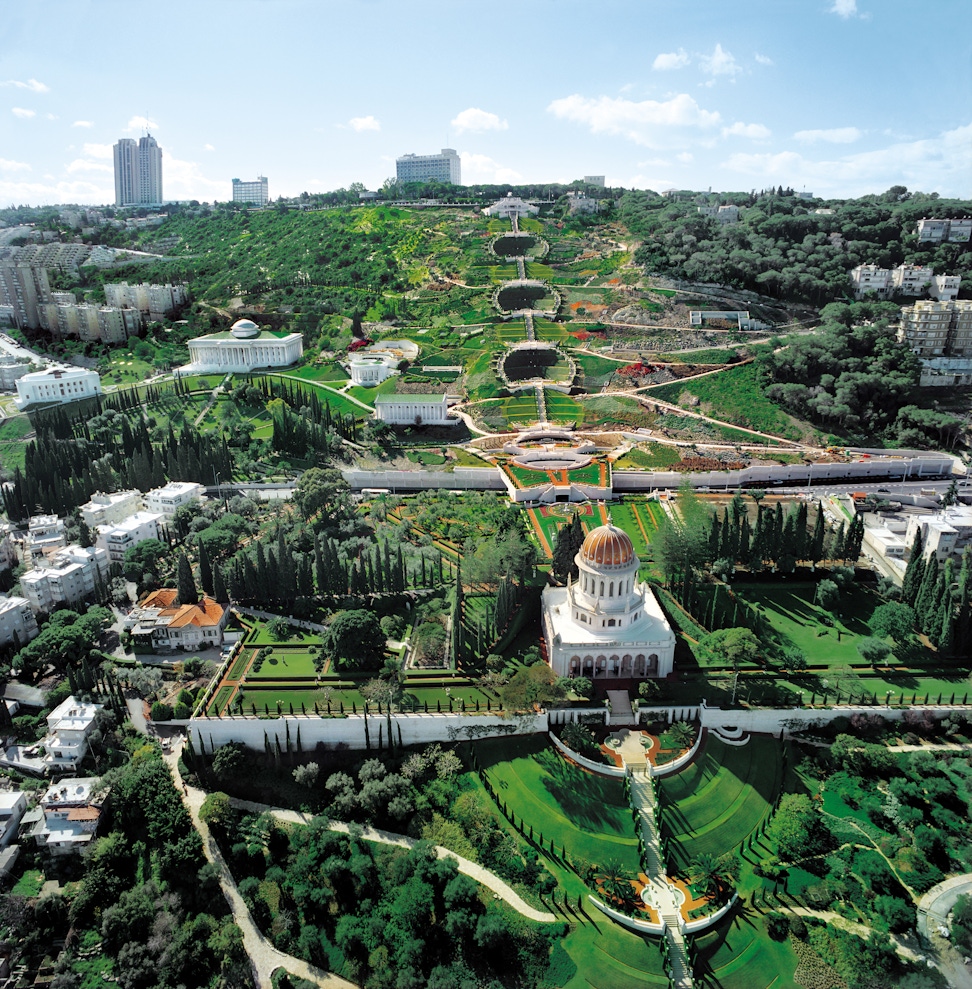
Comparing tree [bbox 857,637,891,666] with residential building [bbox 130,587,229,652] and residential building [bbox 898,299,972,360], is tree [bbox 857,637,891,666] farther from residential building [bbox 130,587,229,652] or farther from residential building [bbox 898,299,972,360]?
residential building [bbox 898,299,972,360]

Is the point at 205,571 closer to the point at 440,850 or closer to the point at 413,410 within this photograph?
the point at 440,850

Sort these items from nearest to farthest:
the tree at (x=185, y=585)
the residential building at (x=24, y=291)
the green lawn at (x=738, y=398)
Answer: the tree at (x=185, y=585) < the green lawn at (x=738, y=398) < the residential building at (x=24, y=291)

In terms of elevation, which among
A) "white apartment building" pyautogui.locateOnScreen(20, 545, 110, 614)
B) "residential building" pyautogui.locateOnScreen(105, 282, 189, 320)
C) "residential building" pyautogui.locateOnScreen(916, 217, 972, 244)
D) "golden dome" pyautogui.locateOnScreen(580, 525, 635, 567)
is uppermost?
"residential building" pyautogui.locateOnScreen(916, 217, 972, 244)

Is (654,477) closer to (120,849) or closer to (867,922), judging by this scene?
(867,922)

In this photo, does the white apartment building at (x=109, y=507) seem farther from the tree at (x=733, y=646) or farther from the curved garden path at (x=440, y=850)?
the tree at (x=733, y=646)

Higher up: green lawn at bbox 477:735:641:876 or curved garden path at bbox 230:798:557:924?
green lawn at bbox 477:735:641:876

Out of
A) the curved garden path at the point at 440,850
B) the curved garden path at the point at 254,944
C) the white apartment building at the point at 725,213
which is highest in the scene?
the white apartment building at the point at 725,213

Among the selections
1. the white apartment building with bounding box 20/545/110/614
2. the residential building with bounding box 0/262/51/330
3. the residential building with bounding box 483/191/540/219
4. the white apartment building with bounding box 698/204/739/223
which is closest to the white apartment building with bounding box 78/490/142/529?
the white apartment building with bounding box 20/545/110/614

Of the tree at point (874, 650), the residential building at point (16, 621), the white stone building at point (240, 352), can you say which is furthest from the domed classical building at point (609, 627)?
the white stone building at point (240, 352)
